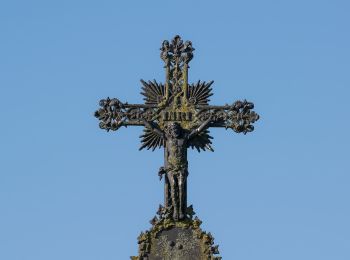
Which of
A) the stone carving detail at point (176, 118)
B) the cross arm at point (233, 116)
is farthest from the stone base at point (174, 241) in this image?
the cross arm at point (233, 116)

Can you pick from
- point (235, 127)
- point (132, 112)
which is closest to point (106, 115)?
point (132, 112)

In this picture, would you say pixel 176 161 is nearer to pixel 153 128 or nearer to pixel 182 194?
pixel 182 194

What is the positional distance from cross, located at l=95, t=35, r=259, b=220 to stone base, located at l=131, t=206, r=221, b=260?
1.44 feet

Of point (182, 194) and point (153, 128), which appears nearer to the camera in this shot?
point (182, 194)

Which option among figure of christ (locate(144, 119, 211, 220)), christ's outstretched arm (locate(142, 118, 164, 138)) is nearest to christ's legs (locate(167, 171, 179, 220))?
figure of christ (locate(144, 119, 211, 220))

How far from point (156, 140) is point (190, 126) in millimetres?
909

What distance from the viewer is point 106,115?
3450 cm

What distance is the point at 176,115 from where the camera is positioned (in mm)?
34594

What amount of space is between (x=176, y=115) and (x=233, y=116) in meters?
1.39

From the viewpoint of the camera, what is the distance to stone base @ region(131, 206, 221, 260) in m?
33.4

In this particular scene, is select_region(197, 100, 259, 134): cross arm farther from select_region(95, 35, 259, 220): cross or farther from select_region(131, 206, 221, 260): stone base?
select_region(131, 206, 221, 260): stone base

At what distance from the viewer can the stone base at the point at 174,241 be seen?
3344cm

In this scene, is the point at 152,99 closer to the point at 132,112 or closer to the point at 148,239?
the point at 132,112

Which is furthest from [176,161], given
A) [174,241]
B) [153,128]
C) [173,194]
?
[174,241]
